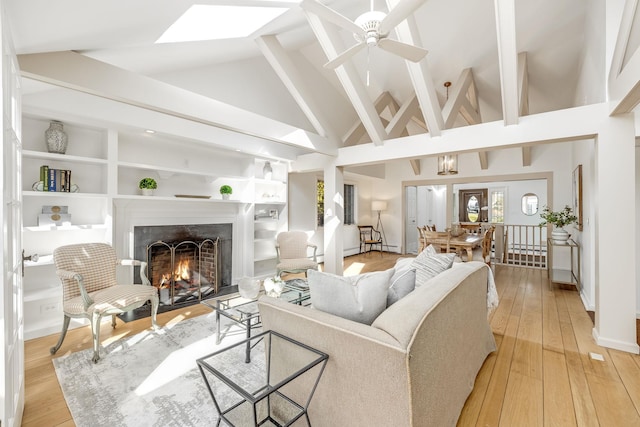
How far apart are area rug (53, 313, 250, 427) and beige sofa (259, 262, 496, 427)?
0.81 meters

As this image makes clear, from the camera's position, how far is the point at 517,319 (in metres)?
3.35

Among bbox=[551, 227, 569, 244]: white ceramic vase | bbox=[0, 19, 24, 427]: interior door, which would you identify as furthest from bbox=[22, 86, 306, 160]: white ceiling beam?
bbox=[551, 227, 569, 244]: white ceramic vase

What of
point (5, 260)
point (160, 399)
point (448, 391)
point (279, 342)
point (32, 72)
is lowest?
point (160, 399)

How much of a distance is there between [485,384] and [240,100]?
4314 mm

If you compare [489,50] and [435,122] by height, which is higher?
[489,50]

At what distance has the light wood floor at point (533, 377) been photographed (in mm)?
1776

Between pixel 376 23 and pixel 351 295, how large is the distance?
1909 millimetres

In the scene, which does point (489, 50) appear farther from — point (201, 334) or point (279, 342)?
point (201, 334)

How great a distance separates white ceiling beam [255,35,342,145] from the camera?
3489 mm

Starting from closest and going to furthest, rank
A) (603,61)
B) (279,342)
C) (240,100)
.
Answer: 1. (279,342)
2. (603,61)
3. (240,100)

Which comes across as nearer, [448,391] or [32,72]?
[448,391]

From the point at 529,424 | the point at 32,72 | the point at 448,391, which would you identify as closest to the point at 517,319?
the point at 529,424

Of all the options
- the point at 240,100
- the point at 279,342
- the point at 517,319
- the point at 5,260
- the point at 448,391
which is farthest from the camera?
the point at 240,100

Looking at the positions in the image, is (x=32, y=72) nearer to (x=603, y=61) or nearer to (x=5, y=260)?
(x=5, y=260)
